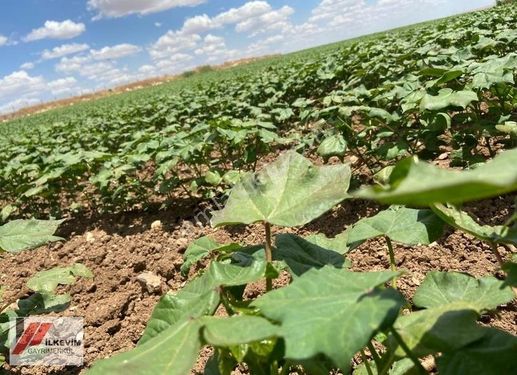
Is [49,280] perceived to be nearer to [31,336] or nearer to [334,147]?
[31,336]

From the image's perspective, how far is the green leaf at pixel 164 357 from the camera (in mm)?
721

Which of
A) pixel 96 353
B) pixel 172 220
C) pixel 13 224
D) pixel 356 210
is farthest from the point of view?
pixel 172 220

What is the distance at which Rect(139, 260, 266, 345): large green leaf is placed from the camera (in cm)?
94

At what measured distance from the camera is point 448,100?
101 inches

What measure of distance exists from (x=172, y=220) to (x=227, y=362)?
10.4 ft

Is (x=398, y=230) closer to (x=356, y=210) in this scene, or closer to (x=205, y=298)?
(x=205, y=298)

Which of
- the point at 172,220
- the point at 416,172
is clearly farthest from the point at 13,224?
the point at 172,220

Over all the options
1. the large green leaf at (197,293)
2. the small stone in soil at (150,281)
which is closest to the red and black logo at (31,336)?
the small stone in soil at (150,281)

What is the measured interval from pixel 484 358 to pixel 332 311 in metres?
0.29

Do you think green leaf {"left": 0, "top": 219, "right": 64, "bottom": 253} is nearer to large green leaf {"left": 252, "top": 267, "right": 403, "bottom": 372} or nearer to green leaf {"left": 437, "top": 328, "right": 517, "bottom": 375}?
large green leaf {"left": 252, "top": 267, "right": 403, "bottom": 372}

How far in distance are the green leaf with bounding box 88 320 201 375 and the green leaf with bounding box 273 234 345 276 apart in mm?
305

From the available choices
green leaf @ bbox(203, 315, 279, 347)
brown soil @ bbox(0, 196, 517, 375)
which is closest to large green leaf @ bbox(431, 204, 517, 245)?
green leaf @ bbox(203, 315, 279, 347)

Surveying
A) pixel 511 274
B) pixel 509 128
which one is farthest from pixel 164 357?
pixel 509 128

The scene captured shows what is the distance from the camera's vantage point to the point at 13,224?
1579 millimetres
